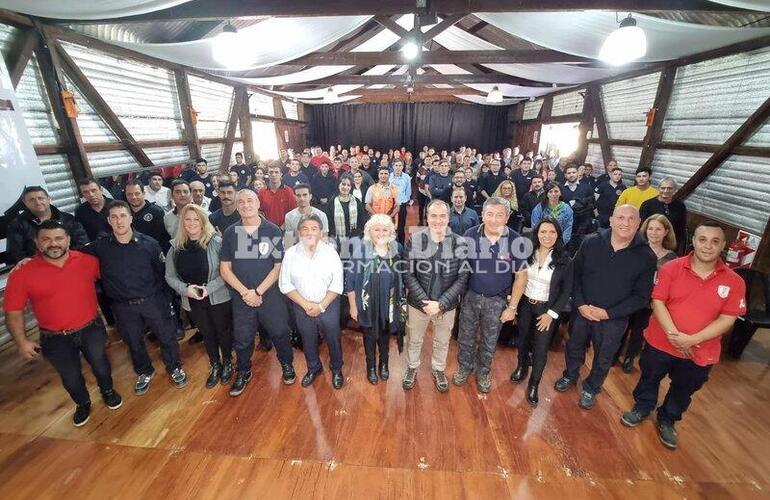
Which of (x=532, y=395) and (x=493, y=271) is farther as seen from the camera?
(x=532, y=395)

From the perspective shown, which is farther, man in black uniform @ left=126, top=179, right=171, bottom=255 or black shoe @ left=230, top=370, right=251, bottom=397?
man in black uniform @ left=126, top=179, right=171, bottom=255

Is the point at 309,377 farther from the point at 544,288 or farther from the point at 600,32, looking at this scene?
the point at 600,32

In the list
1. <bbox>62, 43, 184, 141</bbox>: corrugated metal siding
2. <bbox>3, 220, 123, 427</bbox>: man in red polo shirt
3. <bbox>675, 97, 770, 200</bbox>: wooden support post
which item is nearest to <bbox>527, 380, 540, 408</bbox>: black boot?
<bbox>3, 220, 123, 427</bbox>: man in red polo shirt

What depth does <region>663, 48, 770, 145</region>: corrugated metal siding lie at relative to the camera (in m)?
4.61

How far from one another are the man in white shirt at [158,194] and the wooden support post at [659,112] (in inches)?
355

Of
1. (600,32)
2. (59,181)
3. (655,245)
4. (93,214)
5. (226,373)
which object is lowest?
(226,373)

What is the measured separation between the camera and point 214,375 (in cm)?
313

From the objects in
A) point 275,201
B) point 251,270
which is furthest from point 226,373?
point 275,201

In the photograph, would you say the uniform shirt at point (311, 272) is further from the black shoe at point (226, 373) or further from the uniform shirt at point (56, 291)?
the uniform shirt at point (56, 291)

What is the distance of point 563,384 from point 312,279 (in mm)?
2566

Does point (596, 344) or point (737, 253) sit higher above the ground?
point (737, 253)

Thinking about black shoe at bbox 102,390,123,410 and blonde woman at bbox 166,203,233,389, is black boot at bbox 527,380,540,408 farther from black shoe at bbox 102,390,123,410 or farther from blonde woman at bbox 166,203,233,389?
black shoe at bbox 102,390,123,410

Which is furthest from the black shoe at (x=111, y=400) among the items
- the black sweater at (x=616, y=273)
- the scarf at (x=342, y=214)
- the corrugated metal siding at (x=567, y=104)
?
the corrugated metal siding at (x=567, y=104)

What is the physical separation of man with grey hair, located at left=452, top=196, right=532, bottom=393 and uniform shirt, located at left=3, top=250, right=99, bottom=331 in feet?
10.1
